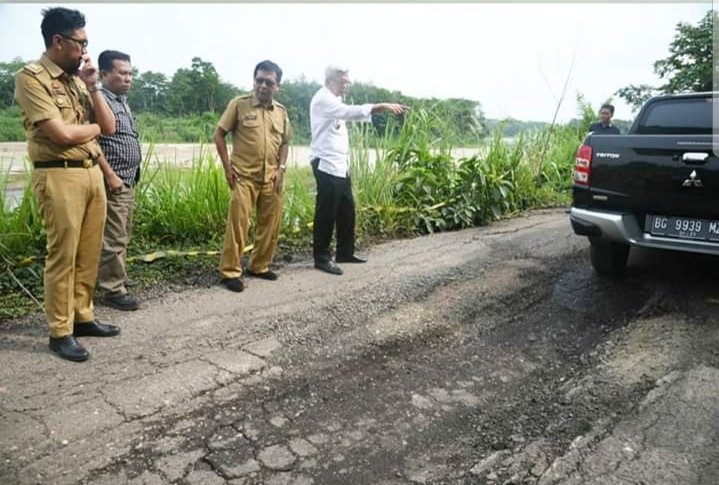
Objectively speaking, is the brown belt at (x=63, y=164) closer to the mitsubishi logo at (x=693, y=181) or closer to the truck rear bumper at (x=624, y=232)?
the truck rear bumper at (x=624, y=232)

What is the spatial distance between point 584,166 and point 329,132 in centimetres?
212

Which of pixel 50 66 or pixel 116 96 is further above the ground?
pixel 50 66

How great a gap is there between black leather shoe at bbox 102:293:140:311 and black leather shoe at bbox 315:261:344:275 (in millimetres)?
1625

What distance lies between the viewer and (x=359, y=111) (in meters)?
4.69

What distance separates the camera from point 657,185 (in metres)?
4.06

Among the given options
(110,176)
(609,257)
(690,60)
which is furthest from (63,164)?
(690,60)

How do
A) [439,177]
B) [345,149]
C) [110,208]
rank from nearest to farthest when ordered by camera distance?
[110,208]
[345,149]
[439,177]

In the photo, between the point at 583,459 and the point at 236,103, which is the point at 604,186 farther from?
the point at 236,103

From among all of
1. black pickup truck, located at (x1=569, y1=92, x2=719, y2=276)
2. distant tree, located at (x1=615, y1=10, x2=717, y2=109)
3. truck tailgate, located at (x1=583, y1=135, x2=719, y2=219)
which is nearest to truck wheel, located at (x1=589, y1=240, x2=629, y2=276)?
black pickup truck, located at (x1=569, y1=92, x2=719, y2=276)

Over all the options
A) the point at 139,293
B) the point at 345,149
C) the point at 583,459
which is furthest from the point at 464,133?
the point at 583,459

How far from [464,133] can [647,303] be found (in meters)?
4.37

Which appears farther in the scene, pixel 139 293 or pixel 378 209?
pixel 378 209

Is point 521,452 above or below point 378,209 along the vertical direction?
below

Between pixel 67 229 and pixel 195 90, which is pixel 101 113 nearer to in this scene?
pixel 67 229
